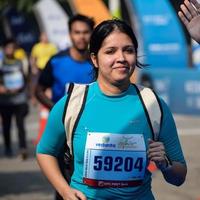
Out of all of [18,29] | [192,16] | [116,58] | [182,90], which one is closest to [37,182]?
[116,58]

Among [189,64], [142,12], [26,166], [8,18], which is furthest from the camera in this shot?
[8,18]

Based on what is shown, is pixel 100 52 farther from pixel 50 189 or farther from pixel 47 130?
pixel 50 189

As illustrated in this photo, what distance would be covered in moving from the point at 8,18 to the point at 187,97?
15.1 m

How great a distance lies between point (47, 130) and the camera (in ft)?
12.3

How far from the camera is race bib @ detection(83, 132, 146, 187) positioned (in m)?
3.61

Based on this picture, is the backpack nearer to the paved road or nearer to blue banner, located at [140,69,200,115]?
the paved road

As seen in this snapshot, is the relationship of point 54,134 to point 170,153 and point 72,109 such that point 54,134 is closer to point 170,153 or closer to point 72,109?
point 72,109

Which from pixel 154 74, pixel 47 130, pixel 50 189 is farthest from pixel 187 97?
pixel 47 130

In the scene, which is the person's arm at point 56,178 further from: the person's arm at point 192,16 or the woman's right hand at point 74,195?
the person's arm at point 192,16

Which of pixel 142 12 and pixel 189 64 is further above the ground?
pixel 142 12

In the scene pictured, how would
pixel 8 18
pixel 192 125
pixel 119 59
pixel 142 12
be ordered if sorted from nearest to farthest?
pixel 119 59, pixel 192 125, pixel 142 12, pixel 8 18

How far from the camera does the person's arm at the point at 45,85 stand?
6.36m

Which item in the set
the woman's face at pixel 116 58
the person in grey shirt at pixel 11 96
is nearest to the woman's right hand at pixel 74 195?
the woman's face at pixel 116 58

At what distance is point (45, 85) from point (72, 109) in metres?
2.80
